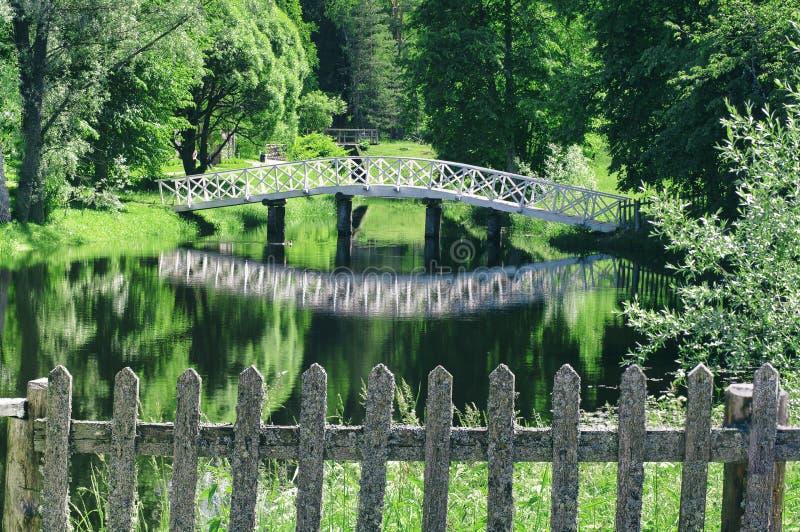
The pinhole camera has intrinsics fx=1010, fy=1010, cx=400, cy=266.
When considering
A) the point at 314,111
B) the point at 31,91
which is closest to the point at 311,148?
the point at 314,111

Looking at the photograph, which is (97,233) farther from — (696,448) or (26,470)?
(696,448)

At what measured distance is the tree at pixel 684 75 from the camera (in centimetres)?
1855

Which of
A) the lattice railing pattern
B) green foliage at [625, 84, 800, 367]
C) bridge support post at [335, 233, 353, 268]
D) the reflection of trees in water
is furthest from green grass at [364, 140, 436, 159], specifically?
green foliage at [625, 84, 800, 367]

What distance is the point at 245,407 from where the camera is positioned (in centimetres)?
354

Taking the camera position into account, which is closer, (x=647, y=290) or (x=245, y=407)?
(x=245, y=407)

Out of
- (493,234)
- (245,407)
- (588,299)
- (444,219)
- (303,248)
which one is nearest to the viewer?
(245,407)

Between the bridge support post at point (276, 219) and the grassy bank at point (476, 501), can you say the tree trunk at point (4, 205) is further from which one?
the grassy bank at point (476, 501)

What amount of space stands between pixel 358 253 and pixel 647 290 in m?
9.07

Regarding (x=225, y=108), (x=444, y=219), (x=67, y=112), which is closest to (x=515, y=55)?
(x=444, y=219)

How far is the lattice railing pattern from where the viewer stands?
19.0 meters

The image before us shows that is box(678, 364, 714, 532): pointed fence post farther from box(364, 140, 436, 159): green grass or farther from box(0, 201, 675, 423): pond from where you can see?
box(364, 140, 436, 159): green grass

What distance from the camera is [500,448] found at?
3.55 metres

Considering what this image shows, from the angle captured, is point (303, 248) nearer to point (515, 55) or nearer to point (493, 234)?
point (493, 234)

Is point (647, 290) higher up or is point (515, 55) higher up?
point (515, 55)
